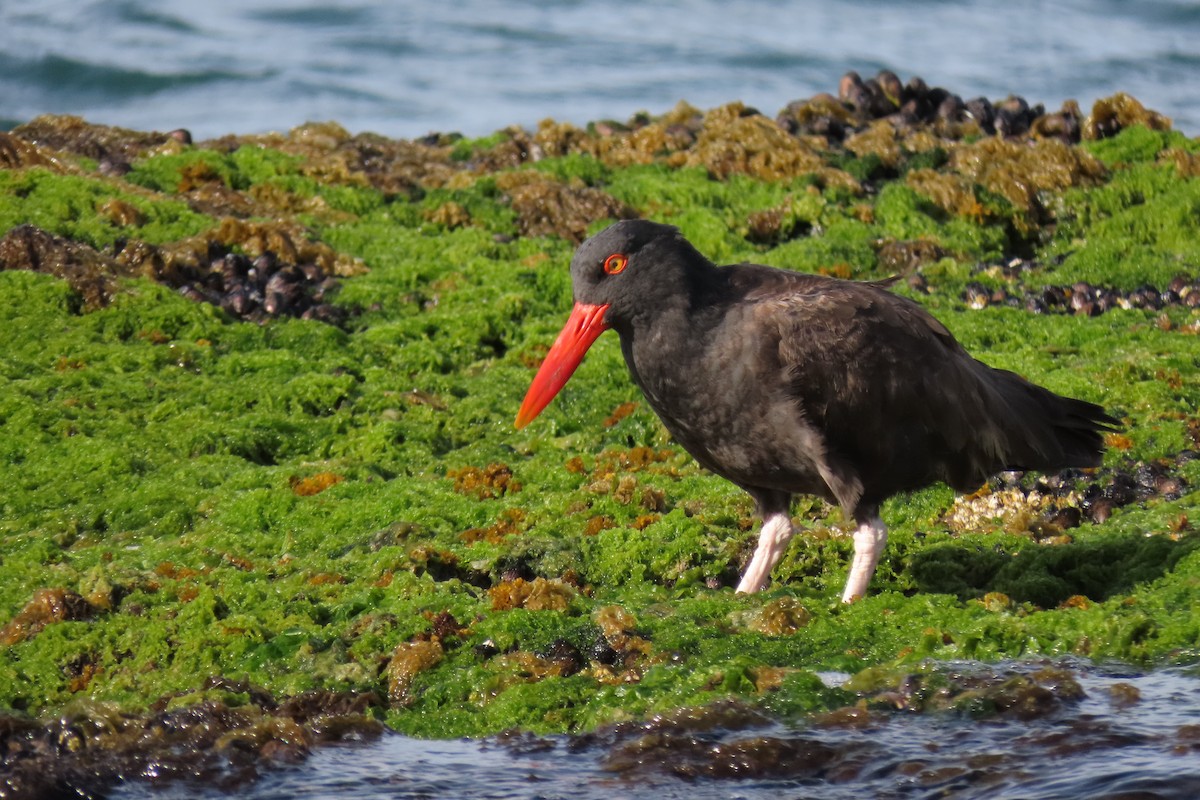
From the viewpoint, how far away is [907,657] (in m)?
4.86

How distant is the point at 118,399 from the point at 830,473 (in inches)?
160

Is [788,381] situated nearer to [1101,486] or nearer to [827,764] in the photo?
[827,764]

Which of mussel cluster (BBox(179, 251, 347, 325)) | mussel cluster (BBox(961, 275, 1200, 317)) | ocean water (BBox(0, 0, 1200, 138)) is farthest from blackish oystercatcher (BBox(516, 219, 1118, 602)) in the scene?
ocean water (BBox(0, 0, 1200, 138))

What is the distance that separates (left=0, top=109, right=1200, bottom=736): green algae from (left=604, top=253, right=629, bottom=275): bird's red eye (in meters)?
1.24

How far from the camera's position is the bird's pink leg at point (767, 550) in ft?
18.9

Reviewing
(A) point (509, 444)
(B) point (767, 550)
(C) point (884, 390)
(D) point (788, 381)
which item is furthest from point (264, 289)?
(C) point (884, 390)

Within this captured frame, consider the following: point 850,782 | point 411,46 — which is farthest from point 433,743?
point 411,46

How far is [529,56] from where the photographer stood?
27156mm

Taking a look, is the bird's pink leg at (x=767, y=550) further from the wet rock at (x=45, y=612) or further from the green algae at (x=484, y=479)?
the wet rock at (x=45, y=612)

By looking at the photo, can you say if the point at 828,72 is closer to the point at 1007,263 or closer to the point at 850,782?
the point at 1007,263

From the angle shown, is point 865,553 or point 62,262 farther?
point 62,262

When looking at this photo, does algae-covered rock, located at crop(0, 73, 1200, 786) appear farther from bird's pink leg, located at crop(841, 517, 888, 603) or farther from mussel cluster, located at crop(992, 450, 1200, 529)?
bird's pink leg, located at crop(841, 517, 888, 603)

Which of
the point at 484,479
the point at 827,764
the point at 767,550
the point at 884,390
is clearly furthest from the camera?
the point at 484,479

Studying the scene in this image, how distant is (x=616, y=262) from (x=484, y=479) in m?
1.61
